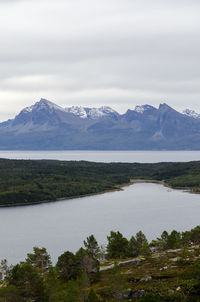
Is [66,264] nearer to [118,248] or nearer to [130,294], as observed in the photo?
[130,294]

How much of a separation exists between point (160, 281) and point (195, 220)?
78207 millimetres

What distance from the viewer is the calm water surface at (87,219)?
96938 mm

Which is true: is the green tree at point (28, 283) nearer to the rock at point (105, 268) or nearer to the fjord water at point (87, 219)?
the rock at point (105, 268)

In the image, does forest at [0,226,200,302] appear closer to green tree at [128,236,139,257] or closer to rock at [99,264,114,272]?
rock at [99,264,114,272]

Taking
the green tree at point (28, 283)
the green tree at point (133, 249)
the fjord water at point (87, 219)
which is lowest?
the fjord water at point (87, 219)

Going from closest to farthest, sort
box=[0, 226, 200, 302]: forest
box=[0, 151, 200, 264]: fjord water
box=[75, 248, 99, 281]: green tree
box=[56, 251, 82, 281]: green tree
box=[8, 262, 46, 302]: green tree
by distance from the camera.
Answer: box=[0, 226, 200, 302]: forest → box=[8, 262, 46, 302]: green tree → box=[75, 248, 99, 281]: green tree → box=[56, 251, 82, 281]: green tree → box=[0, 151, 200, 264]: fjord water

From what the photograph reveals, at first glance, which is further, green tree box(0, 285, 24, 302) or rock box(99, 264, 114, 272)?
rock box(99, 264, 114, 272)

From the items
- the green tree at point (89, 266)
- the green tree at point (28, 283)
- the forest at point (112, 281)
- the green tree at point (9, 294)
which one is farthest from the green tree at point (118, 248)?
the green tree at point (9, 294)

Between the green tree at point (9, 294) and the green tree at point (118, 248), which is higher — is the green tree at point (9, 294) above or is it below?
above

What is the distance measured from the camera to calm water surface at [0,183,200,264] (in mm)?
96938

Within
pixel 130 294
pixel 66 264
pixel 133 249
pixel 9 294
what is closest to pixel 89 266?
pixel 66 264

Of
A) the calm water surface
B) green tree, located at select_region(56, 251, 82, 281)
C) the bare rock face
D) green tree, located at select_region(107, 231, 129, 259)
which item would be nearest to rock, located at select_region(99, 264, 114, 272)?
green tree, located at select_region(56, 251, 82, 281)

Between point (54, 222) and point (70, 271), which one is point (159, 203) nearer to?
point (54, 222)

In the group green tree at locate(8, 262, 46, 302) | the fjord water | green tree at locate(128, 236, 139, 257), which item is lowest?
the fjord water
